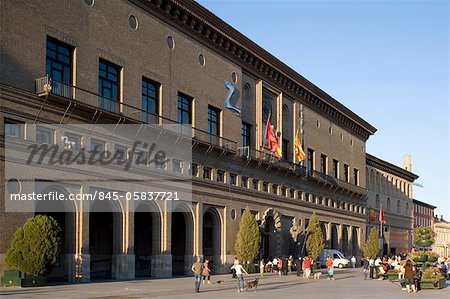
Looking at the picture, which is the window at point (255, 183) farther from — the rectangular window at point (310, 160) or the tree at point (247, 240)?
the rectangular window at point (310, 160)

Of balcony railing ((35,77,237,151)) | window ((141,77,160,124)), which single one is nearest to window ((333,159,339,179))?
balcony railing ((35,77,237,151))

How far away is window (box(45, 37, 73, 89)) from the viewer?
119 feet

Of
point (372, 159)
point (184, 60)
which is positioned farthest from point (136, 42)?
point (372, 159)

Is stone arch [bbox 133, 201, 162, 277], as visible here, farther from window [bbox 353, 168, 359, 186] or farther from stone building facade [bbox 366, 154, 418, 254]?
stone building facade [bbox 366, 154, 418, 254]

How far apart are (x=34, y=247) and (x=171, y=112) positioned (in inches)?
695

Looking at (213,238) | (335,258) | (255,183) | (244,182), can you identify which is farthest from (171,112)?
(335,258)

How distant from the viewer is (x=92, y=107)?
37531 millimetres

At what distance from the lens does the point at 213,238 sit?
52531 millimetres

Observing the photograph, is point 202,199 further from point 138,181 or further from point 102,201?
point 102,201

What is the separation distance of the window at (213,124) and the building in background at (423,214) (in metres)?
87.6

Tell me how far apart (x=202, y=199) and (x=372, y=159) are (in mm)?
56232

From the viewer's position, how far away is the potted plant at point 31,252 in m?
31.2

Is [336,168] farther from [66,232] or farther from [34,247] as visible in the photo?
[34,247]

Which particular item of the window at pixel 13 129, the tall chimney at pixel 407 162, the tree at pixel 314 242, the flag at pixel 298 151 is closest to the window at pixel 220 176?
the tree at pixel 314 242
